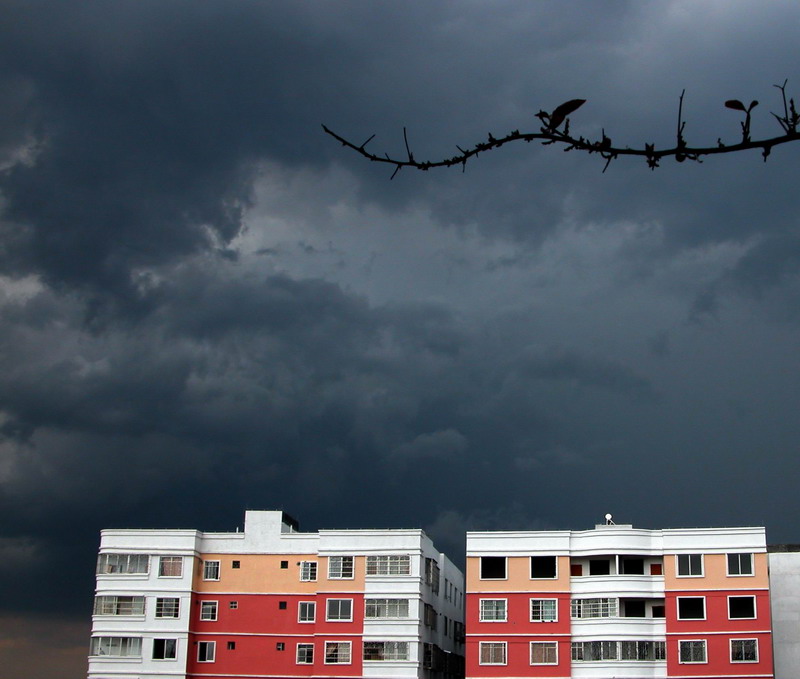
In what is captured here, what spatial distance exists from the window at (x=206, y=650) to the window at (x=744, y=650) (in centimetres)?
2810

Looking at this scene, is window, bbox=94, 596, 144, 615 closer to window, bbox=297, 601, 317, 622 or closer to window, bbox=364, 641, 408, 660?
window, bbox=297, 601, 317, 622

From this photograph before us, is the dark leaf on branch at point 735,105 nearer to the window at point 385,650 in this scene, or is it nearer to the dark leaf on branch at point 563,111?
the dark leaf on branch at point 563,111

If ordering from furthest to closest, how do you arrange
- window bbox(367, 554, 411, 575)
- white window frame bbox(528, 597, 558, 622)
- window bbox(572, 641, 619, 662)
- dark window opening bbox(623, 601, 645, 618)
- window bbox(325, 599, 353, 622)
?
1. window bbox(367, 554, 411, 575)
2. window bbox(325, 599, 353, 622)
3. dark window opening bbox(623, 601, 645, 618)
4. white window frame bbox(528, 597, 558, 622)
5. window bbox(572, 641, 619, 662)

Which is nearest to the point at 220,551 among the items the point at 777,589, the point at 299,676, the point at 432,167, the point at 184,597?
the point at 184,597

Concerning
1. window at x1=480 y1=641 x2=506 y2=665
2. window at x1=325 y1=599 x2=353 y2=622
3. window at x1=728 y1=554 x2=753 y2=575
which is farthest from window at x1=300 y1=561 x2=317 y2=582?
window at x1=728 y1=554 x2=753 y2=575

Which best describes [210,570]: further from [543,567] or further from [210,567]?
[543,567]

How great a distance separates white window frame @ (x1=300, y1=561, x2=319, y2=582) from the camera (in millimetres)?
64062

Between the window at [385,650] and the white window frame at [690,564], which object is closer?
the white window frame at [690,564]

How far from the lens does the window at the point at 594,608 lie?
59.5m

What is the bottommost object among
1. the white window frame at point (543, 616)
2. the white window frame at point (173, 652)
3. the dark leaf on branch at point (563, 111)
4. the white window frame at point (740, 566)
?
the dark leaf on branch at point (563, 111)

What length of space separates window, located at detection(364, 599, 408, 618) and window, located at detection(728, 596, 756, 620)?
671 inches

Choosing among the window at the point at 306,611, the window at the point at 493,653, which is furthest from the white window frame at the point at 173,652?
the window at the point at 493,653

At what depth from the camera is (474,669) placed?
59688mm

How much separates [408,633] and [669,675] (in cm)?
1376
